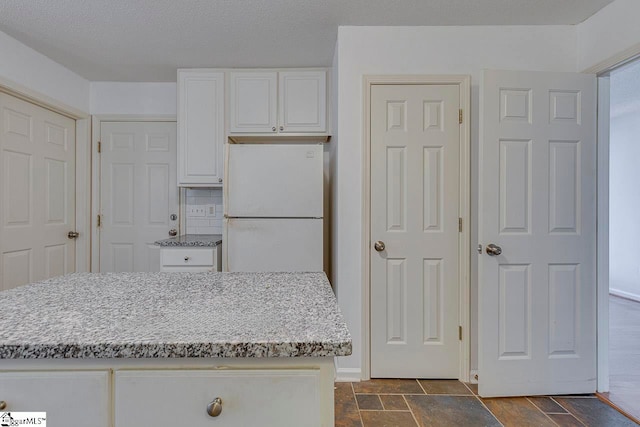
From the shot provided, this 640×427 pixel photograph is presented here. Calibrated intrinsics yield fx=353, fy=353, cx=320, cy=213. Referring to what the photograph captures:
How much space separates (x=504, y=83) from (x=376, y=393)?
6.46 feet

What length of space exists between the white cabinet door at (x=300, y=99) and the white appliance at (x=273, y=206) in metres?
0.55

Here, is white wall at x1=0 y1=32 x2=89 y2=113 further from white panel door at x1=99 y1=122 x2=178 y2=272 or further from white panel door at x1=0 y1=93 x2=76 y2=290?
white panel door at x1=99 y1=122 x2=178 y2=272

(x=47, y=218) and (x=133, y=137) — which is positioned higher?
(x=133, y=137)

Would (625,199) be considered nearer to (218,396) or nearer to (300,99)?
(300,99)

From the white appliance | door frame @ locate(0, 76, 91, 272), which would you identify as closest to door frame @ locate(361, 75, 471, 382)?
the white appliance

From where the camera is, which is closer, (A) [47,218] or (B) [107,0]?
(B) [107,0]

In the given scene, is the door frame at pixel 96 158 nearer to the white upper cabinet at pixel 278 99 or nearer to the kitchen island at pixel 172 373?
the white upper cabinet at pixel 278 99

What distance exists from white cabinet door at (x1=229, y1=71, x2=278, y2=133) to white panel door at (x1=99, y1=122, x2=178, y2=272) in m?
0.78

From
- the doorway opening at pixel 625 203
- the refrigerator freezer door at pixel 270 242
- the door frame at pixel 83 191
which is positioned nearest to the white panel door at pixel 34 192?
the door frame at pixel 83 191

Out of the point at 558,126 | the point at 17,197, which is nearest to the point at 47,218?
the point at 17,197

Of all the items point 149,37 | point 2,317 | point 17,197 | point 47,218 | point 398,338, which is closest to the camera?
point 2,317

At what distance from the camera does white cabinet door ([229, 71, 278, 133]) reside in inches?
115

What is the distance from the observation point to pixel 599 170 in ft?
6.93

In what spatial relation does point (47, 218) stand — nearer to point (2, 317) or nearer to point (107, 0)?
point (107, 0)
